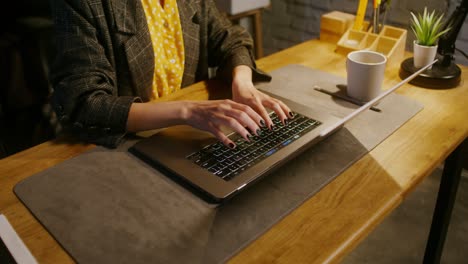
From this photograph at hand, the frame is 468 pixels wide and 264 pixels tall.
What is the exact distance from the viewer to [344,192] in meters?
0.74

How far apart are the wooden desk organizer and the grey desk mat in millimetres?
534

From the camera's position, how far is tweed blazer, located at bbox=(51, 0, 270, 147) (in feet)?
2.97

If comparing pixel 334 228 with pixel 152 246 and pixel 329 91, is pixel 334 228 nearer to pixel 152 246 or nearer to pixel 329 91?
pixel 152 246

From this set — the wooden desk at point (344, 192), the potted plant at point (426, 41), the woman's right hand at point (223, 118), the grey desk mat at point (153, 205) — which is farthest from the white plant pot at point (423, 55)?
the woman's right hand at point (223, 118)

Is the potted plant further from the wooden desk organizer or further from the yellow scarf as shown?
the yellow scarf


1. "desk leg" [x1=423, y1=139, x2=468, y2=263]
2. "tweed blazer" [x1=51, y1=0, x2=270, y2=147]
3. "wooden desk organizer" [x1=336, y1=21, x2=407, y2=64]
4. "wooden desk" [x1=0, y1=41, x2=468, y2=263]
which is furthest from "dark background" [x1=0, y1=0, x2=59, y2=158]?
"desk leg" [x1=423, y1=139, x2=468, y2=263]

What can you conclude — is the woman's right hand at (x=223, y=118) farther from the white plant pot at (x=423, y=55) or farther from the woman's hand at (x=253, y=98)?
the white plant pot at (x=423, y=55)

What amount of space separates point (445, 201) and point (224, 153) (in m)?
0.74

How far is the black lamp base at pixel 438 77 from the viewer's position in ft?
3.79

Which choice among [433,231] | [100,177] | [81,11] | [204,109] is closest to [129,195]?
[100,177]

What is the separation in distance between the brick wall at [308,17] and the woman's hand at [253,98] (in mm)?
893

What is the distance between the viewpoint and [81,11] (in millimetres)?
966

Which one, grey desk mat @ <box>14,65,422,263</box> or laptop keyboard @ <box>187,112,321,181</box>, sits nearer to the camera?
grey desk mat @ <box>14,65,422,263</box>

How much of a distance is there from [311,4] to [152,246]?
176 centimetres
